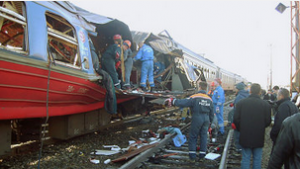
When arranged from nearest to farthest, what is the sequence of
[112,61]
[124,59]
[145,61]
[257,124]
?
[257,124]
[112,61]
[124,59]
[145,61]

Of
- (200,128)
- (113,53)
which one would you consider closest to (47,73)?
(113,53)

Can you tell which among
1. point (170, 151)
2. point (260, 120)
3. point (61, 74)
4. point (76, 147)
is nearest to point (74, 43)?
point (61, 74)

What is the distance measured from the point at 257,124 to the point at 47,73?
360cm

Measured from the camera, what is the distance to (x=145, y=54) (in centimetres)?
749

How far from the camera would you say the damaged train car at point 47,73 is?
3.56m

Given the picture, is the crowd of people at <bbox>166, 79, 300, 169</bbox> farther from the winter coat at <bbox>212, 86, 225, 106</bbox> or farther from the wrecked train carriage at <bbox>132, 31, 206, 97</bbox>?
the wrecked train carriage at <bbox>132, 31, 206, 97</bbox>

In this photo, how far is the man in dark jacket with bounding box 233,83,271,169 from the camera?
371 centimetres

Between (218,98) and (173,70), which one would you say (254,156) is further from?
(173,70)

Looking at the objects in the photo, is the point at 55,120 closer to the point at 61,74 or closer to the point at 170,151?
the point at 61,74

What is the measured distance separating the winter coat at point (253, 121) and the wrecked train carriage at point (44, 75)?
321cm

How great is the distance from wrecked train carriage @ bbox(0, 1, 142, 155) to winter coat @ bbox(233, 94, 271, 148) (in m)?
3.21

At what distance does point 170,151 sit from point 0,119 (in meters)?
3.19

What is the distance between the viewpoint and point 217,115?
716 cm

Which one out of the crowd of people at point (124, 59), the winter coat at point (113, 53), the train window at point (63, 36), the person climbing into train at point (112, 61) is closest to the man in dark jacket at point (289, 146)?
the train window at point (63, 36)
